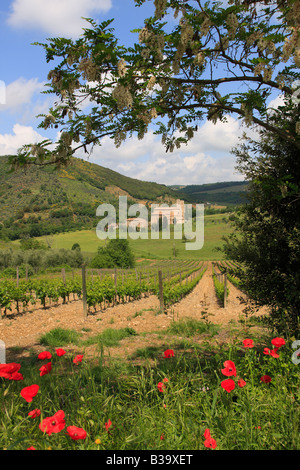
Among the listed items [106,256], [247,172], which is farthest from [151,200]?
[247,172]

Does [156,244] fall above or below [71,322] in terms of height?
below

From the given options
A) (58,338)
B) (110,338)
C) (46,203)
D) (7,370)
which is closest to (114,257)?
(58,338)

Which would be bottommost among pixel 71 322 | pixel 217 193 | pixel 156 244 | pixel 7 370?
pixel 156 244

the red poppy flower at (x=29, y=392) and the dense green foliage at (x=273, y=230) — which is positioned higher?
the dense green foliage at (x=273, y=230)

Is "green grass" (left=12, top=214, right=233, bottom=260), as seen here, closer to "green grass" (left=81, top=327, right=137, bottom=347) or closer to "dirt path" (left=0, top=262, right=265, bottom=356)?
"dirt path" (left=0, top=262, right=265, bottom=356)

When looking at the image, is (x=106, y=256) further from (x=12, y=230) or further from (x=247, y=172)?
(x=247, y=172)

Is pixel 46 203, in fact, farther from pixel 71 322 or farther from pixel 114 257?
pixel 71 322

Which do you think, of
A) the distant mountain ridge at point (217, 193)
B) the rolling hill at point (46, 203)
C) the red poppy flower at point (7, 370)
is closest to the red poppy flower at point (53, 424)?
the red poppy flower at point (7, 370)

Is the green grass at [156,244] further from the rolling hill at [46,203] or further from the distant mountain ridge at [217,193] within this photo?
the distant mountain ridge at [217,193]

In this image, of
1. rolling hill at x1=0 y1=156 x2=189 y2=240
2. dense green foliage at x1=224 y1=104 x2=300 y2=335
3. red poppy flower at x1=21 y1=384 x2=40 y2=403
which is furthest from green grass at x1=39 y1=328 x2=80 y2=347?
rolling hill at x1=0 y1=156 x2=189 y2=240

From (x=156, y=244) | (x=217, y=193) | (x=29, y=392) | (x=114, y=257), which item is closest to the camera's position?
(x=29, y=392)

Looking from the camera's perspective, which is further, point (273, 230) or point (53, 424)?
point (273, 230)
